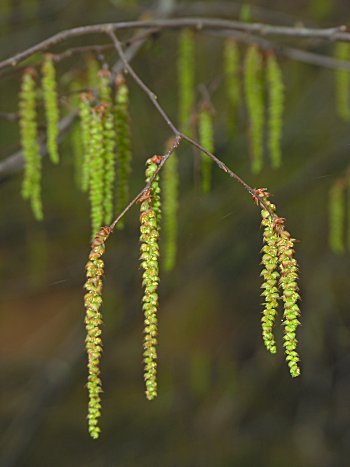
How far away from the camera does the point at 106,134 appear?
4.95 ft

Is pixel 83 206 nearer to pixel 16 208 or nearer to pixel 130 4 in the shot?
pixel 16 208

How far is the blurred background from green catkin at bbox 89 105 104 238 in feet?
4.77

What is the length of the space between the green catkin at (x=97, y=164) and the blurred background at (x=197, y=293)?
1453mm

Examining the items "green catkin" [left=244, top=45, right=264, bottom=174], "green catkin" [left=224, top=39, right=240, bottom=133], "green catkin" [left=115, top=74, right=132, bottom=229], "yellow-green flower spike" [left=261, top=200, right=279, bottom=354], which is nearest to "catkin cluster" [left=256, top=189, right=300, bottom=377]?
"yellow-green flower spike" [left=261, top=200, right=279, bottom=354]

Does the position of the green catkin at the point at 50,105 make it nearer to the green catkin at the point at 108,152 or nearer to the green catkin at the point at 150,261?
the green catkin at the point at 108,152

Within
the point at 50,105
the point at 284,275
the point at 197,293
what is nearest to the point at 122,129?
the point at 50,105

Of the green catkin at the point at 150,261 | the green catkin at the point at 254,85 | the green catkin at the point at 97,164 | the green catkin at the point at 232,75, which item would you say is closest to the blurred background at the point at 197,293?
the green catkin at the point at 232,75

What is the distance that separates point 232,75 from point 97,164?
33.6 inches

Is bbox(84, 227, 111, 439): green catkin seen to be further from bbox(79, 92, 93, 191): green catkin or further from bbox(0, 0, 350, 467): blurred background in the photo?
bbox(0, 0, 350, 467): blurred background

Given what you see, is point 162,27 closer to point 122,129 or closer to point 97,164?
point 122,129

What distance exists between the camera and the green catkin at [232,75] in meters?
2.14

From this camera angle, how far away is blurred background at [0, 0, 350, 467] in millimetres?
4133

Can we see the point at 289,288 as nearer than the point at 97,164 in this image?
Yes

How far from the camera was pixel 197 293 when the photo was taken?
682 cm
